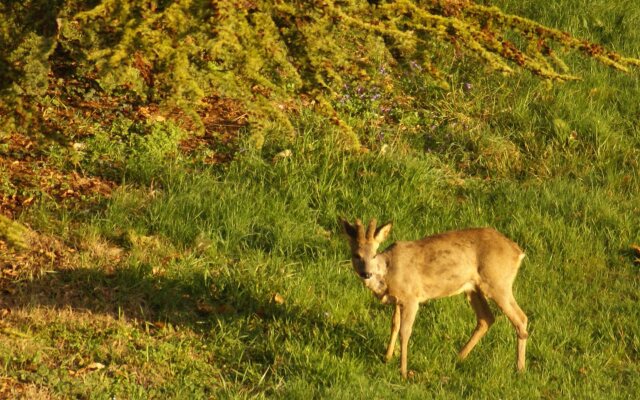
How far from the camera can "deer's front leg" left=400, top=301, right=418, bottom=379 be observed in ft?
27.2

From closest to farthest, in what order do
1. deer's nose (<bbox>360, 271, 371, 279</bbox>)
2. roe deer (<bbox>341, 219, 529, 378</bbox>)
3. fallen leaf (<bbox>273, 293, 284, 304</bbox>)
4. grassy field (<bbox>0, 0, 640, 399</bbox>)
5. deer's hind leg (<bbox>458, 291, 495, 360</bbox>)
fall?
deer's nose (<bbox>360, 271, 371, 279</bbox>) → grassy field (<bbox>0, 0, 640, 399</bbox>) → roe deer (<bbox>341, 219, 529, 378</bbox>) → deer's hind leg (<bbox>458, 291, 495, 360</bbox>) → fallen leaf (<bbox>273, 293, 284, 304</bbox>)

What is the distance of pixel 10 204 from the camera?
→ 1001cm

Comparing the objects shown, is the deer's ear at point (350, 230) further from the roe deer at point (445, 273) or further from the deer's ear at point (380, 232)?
the deer's ear at point (380, 232)

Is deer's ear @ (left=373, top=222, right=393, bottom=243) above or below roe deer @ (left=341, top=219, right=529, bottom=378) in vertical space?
above

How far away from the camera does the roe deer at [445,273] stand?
333 inches

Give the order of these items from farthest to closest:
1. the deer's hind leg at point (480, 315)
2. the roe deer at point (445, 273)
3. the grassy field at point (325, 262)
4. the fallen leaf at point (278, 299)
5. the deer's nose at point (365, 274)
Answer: the fallen leaf at point (278, 299)
the deer's hind leg at point (480, 315)
the roe deer at point (445, 273)
the grassy field at point (325, 262)
the deer's nose at point (365, 274)

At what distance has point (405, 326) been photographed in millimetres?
8367

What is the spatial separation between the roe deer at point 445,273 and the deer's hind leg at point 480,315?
14 mm

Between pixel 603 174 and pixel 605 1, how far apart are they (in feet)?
12.3

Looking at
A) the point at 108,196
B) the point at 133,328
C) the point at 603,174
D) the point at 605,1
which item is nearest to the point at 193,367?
the point at 133,328

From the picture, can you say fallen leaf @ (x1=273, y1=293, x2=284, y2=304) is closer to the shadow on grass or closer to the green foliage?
the shadow on grass

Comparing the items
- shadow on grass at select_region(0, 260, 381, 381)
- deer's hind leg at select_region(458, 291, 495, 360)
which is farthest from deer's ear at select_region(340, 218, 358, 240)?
deer's hind leg at select_region(458, 291, 495, 360)

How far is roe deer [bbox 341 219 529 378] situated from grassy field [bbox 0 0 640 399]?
34cm

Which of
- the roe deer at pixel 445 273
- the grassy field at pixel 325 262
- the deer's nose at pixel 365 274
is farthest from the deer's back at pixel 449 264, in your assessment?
the grassy field at pixel 325 262
